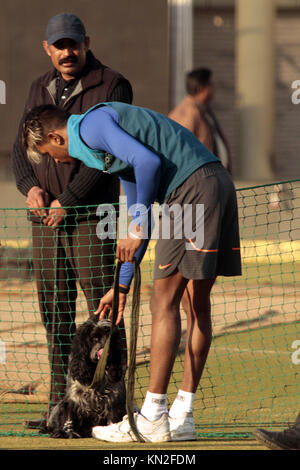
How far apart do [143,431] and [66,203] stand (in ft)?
4.18

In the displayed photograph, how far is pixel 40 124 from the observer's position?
3914 millimetres

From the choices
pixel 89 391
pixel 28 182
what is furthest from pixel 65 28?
pixel 89 391

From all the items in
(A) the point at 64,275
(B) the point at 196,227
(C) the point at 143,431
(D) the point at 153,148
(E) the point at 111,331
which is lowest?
(C) the point at 143,431

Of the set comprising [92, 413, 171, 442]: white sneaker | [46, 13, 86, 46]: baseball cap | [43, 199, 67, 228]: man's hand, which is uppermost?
[46, 13, 86, 46]: baseball cap

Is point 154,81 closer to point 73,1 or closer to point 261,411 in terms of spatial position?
point 73,1

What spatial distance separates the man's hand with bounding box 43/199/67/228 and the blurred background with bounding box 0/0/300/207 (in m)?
8.69

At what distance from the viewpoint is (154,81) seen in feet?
45.2

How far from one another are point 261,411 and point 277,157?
11.6 m

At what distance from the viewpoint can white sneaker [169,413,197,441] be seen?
4.02m

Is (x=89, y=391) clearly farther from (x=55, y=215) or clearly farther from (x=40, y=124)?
(x=40, y=124)

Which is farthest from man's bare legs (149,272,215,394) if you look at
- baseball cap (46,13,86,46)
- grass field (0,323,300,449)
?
baseball cap (46,13,86,46)

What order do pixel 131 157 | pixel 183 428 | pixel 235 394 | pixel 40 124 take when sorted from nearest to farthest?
pixel 131 157 < pixel 40 124 < pixel 183 428 < pixel 235 394

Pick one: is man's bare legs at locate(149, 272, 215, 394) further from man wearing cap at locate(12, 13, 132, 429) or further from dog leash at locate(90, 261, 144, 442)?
man wearing cap at locate(12, 13, 132, 429)

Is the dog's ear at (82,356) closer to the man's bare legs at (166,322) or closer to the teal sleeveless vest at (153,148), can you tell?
the man's bare legs at (166,322)
